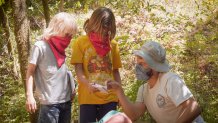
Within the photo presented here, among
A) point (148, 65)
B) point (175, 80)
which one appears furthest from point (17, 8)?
point (175, 80)

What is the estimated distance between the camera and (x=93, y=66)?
3393 mm

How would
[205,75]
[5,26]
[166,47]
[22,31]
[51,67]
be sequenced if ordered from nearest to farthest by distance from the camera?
[51,67], [22,31], [205,75], [5,26], [166,47]

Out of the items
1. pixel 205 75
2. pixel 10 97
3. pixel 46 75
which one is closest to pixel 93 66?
pixel 46 75

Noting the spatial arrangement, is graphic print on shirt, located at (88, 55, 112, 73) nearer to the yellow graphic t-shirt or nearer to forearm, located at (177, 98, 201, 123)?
the yellow graphic t-shirt

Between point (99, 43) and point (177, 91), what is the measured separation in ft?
3.11

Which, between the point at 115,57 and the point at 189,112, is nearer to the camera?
the point at 189,112

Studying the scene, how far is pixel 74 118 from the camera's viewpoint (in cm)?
516

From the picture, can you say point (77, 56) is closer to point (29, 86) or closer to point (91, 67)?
point (91, 67)

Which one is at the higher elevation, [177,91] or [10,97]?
[177,91]

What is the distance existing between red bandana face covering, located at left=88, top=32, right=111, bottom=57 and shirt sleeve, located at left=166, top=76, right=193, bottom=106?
82 cm

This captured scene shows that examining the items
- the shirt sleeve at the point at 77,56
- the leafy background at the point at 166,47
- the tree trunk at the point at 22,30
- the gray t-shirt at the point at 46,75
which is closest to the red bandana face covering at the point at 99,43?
the shirt sleeve at the point at 77,56

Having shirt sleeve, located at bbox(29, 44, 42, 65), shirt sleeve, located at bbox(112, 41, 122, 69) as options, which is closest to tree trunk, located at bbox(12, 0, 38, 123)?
shirt sleeve, located at bbox(29, 44, 42, 65)

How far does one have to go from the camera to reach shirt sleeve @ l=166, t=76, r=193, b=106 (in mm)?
2795

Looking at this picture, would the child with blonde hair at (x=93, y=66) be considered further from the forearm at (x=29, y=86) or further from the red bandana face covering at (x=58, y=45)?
the forearm at (x=29, y=86)
